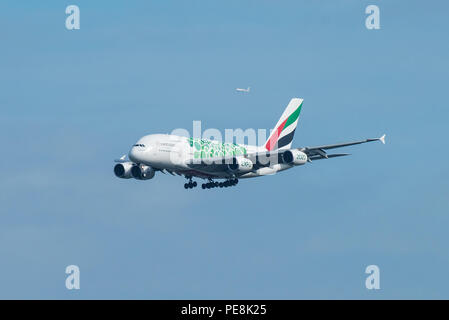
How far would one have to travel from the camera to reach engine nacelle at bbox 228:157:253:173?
15875 cm

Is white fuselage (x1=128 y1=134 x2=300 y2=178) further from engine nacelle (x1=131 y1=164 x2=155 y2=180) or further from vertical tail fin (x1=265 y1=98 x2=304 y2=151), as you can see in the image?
vertical tail fin (x1=265 y1=98 x2=304 y2=151)

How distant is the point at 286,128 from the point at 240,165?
15809 millimetres

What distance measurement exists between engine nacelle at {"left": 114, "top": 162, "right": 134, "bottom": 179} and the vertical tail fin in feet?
61.9

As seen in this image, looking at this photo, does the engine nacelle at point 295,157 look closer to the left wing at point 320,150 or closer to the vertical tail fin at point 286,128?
the left wing at point 320,150

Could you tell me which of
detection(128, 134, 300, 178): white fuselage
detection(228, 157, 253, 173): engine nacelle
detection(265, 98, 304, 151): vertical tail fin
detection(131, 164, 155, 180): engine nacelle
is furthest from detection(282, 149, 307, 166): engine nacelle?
detection(131, 164, 155, 180): engine nacelle

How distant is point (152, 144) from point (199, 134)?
6.84 m

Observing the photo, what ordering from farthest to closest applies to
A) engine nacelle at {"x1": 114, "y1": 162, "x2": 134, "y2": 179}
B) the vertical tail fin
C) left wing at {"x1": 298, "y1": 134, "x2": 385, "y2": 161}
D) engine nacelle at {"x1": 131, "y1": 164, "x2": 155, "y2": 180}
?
the vertical tail fin, engine nacelle at {"x1": 114, "y1": 162, "x2": 134, "y2": 179}, engine nacelle at {"x1": 131, "y1": 164, "x2": 155, "y2": 180}, left wing at {"x1": 298, "y1": 134, "x2": 385, "y2": 161}

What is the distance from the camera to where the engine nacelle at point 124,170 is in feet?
546

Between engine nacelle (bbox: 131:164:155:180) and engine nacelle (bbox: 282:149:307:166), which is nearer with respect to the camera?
engine nacelle (bbox: 282:149:307:166)

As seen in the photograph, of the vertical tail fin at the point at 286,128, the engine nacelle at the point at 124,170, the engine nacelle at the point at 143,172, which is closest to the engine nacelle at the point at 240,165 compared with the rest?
the vertical tail fin at the point at 286,128
